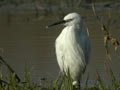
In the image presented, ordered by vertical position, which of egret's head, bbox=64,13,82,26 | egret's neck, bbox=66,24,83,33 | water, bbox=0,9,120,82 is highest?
egret's head, bbox=64,13,82,26

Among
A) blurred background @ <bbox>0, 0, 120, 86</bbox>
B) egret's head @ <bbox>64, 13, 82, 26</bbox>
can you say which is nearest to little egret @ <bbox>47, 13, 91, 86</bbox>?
egret's head @ <bbox>64, 13, 82, 26</bbox>

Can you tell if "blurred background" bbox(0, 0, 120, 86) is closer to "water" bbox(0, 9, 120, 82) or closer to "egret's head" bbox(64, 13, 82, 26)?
"water" bbox(0, 9, 120, 82)

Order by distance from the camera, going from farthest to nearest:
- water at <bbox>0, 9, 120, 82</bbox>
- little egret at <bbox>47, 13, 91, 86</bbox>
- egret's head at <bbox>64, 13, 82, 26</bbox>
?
water at <bbox>0, 9, 120, 82</bbox>, egret's head at <bbox>64, 13, 82, 26</bbox>, little egret at <bbox>47, 13, 91, 86</bbox>

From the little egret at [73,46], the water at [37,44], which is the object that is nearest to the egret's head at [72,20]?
the little egret at [73,46]

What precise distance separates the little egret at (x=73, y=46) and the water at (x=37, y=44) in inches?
9.7

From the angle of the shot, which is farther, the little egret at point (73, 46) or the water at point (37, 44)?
the water at point (37, 44)

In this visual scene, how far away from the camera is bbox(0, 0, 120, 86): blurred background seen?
691cm

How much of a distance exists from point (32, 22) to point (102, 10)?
2382 mm

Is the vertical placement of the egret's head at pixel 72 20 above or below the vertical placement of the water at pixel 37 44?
above

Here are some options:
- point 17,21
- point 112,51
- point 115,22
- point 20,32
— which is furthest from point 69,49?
point 17,21

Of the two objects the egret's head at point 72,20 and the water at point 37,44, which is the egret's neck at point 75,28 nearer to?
the egret's head at point 72,20

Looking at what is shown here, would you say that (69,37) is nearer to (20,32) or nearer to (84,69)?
(84,69)

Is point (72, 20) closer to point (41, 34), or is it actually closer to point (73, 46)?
point (73, 46)

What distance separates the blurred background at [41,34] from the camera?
6.91m
